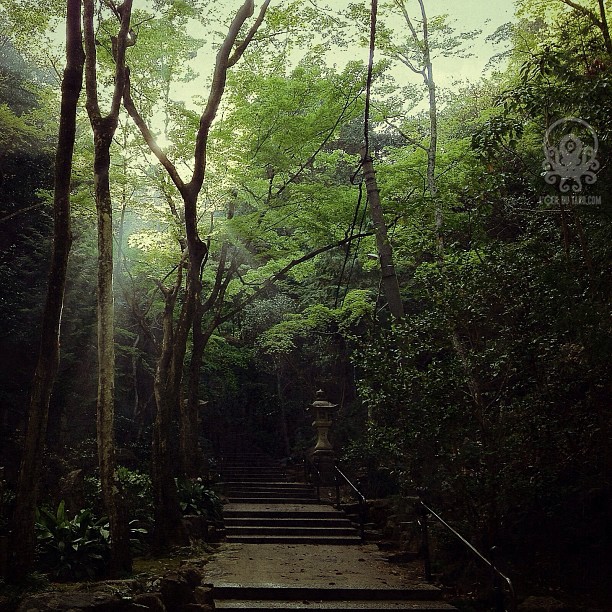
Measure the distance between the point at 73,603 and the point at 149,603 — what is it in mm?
877

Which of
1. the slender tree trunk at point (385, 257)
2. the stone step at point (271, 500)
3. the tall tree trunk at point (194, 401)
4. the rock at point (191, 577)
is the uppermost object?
the slender tree trunk at point (385, 257)

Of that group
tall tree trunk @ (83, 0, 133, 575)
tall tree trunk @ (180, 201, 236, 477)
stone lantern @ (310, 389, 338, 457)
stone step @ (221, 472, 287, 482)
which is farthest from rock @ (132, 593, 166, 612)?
stone step @ (221, 472, 287, 482)

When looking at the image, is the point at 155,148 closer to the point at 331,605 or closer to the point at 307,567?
the point at 307,567

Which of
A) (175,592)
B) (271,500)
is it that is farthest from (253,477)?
(175,592)

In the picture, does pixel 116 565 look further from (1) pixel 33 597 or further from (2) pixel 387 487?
(2) pixel 387 487

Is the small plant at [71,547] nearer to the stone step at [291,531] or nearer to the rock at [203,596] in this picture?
the rock at [203,596]

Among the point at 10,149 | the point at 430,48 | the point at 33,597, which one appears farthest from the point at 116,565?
the point at 10,149

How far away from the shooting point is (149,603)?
5.43 m

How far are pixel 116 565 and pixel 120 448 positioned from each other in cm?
1220

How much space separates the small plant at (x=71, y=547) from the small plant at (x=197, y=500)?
3.65 m

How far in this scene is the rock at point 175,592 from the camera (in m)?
5.94

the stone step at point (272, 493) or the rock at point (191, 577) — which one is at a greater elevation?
the rock at point (191, 577)

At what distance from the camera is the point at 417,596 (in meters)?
7.09

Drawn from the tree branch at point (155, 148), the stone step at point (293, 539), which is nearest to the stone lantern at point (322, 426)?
the stone step at point (293, 539)
